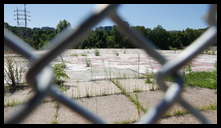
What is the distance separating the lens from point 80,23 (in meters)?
0.33

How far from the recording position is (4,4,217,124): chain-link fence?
0.33 m

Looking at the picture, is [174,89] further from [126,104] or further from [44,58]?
[126,104]

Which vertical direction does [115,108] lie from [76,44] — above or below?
below

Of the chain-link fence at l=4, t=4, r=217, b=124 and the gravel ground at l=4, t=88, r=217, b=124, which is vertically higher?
the chain-link fence at l=4, t=4, r=217, b=124

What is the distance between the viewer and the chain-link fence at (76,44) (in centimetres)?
33

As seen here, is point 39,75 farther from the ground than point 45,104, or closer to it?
farther from the ground

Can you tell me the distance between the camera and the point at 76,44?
38 cm

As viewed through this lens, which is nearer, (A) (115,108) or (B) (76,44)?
(B) (76,44)

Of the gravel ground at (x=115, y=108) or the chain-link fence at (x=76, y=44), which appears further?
the gravel ground at (x=115, y=108)

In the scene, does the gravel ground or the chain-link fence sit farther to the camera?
the gravel ground
